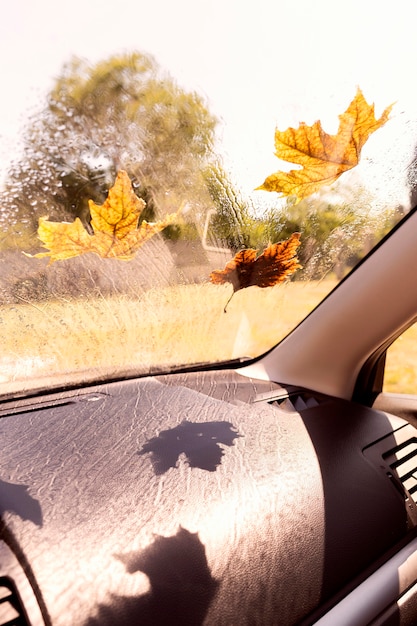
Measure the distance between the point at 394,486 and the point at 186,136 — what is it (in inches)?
53.1

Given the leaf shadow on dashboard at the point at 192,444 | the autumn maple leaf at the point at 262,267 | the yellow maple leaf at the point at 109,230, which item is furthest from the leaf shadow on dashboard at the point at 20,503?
the autumn maple leaf at the point at 262,267

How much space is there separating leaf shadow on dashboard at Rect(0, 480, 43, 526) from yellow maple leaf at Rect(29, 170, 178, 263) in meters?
0.55

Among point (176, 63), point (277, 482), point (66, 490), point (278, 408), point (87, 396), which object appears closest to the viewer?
point (176, 63)

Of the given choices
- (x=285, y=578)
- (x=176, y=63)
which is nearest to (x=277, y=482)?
(x=285, y=578)

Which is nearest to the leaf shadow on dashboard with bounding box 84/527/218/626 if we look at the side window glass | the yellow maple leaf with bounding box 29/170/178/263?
the yellow maple leaf with bounding box 29/170/178/263

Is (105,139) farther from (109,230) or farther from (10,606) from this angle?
(10,606)

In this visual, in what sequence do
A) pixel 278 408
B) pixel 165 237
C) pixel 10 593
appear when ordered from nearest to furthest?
pixel 10 593, pixel 165 237, pixel 278 408

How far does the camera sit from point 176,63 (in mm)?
1094

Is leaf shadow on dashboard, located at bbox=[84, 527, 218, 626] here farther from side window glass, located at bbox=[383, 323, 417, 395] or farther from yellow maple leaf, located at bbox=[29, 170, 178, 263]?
side window glass, located at bbox=[383, 323, 417, 395]

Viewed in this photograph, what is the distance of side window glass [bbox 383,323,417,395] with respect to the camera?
2.27 meters

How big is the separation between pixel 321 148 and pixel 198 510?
3.37 feet

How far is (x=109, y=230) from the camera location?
124 cm

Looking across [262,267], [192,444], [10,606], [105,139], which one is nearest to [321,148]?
[262,267]

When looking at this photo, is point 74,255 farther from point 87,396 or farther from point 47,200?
point 87,396
